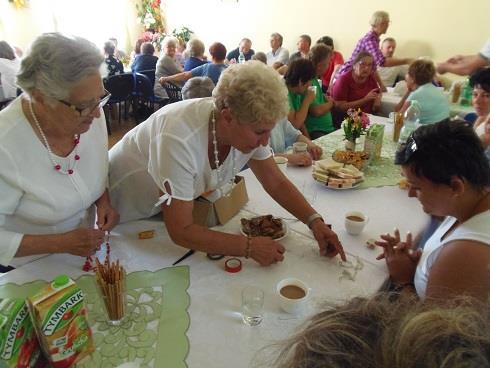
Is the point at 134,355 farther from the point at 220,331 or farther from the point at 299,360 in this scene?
the point at 299,360

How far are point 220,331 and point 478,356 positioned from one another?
71cm

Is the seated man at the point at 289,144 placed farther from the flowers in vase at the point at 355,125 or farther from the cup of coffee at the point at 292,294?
the cup of coffee at the point at 292,294

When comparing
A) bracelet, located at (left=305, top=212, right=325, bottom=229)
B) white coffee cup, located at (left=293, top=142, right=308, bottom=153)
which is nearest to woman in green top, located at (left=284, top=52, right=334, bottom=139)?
white coffee cup, located at (left=293, top=142, right=308, bottom=153)

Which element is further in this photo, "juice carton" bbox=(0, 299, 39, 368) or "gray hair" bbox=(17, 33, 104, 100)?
"gray hair" bbox=(17, 33, 104, 100)

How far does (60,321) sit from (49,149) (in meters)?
0.69

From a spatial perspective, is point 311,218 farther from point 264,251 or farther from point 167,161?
point 167,161

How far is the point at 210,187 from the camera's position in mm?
1490

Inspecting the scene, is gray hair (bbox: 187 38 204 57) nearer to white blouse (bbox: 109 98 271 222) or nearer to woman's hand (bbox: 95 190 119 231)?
white blouse (bbox: 109 98 271 222)

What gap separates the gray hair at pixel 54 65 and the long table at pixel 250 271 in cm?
59

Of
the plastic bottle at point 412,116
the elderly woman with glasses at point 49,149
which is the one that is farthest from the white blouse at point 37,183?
the plastic bottle at point 412,116

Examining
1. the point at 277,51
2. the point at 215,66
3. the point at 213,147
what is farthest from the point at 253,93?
the point at 277,51

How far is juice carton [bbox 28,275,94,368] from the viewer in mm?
798

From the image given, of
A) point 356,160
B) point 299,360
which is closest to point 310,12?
point 356,160

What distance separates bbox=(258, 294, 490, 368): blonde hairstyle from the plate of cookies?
85cm
